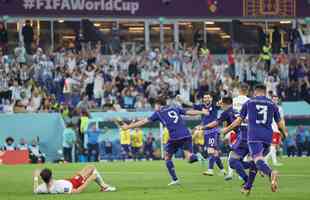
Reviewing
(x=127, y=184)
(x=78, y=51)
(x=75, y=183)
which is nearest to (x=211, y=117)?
(x=127, y=184)

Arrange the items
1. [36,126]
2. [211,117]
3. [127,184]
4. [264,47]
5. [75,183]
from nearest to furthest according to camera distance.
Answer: [75,183] < [127,184] < [211,117] < [36,126] < [264,47]

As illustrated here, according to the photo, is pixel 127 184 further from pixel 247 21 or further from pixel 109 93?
pixel 247 21

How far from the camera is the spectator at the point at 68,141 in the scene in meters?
42.1

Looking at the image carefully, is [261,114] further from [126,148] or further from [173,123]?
[126,148]

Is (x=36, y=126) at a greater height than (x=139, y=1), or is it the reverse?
(x=139, y=1)

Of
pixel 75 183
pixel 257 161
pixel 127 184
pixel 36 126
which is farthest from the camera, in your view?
pixel 36 126

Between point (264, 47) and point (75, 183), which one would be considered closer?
point (75, 183)

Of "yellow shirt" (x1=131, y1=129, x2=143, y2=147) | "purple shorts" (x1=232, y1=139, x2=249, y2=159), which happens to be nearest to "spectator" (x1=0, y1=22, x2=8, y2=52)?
"yellow shirt" (x1=131, y1=129, x2=143, y2=147)

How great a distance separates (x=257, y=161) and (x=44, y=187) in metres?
4.56

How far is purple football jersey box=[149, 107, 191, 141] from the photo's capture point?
27.0 meters

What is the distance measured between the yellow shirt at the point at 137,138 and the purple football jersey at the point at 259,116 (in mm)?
21960

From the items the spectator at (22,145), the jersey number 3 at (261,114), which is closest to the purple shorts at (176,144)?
the jersey number 3 at (261,114)

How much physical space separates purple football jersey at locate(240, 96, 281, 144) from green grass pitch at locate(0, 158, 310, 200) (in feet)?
3.90

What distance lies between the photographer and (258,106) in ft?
70.8
